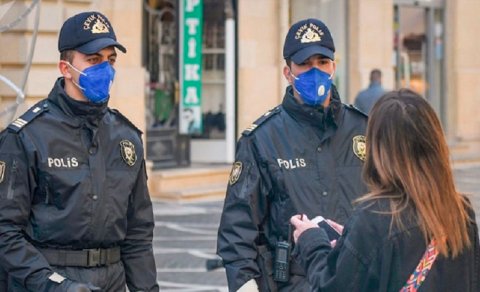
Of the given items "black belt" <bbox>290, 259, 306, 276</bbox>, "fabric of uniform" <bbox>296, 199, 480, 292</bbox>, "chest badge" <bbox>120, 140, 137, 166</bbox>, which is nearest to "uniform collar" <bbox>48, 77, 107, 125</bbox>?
"chest badge" <bbox>120, 140, 137, 166</bbox>

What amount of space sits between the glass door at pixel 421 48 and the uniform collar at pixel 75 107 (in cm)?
1860

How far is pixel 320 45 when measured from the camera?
16.5 ft

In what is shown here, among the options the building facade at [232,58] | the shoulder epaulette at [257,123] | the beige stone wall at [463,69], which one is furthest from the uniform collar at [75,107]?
the beige stone wall at [463,69]

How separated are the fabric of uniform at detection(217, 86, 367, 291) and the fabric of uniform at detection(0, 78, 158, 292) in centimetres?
44

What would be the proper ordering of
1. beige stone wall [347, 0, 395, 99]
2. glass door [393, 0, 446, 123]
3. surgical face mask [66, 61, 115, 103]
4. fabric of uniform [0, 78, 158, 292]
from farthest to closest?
glass door [393, 0, 446, 123] → beige stone wall [347, 0, 395, 99] → surgical face mask [66, 61, 115, 103] → fabric of uniform [0, 78, 158, 292]

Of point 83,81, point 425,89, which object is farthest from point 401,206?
point 425,89

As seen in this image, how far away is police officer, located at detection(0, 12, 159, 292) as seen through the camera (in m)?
4.59

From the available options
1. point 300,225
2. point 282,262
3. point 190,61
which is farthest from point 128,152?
point 190,61

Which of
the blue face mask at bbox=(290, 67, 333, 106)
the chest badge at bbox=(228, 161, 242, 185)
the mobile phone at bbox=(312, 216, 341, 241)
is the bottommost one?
the mobile phone at bbox=(312, 216, 341, 241)

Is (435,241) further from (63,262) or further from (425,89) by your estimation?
(425,89)

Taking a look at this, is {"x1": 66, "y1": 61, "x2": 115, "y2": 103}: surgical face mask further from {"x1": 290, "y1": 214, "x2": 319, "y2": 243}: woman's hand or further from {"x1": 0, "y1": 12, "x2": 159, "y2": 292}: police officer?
{"x1": 290, "y1": 214, "x2": 319, "y2": 243}: woman's hand

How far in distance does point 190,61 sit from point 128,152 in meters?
12.7

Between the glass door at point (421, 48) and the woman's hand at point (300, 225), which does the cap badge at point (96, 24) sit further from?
the glass door at point (421, 48)

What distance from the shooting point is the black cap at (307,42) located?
5031 mm
